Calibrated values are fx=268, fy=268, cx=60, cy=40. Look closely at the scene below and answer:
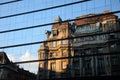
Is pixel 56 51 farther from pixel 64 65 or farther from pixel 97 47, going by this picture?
pixel 97 47

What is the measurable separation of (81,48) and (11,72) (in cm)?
978

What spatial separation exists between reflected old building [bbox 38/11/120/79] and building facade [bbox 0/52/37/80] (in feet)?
6.25

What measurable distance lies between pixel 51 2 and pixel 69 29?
16.4 feet

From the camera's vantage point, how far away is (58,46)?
32250mm

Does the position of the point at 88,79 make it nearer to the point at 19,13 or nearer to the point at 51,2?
the point at 51,2

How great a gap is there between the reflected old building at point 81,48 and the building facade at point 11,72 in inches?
75.0

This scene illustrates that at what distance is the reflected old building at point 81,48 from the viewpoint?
28828 mm

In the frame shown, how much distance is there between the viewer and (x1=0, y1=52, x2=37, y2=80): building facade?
3290 cm

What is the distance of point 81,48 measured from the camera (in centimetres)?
3048

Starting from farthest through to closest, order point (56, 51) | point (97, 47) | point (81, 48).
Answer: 1. point (56, 51)
2. point (81, 48)
3. point (97, 47)

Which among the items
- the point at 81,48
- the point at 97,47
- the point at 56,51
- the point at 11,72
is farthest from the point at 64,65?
the point at 11,72

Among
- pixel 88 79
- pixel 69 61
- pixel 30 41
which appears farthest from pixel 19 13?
pixel 88 79

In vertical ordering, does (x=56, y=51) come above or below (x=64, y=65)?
above

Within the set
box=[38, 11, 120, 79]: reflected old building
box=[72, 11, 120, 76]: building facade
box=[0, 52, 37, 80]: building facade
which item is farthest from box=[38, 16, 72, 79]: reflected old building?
box=[0, 52, 37, 80]: building facade
